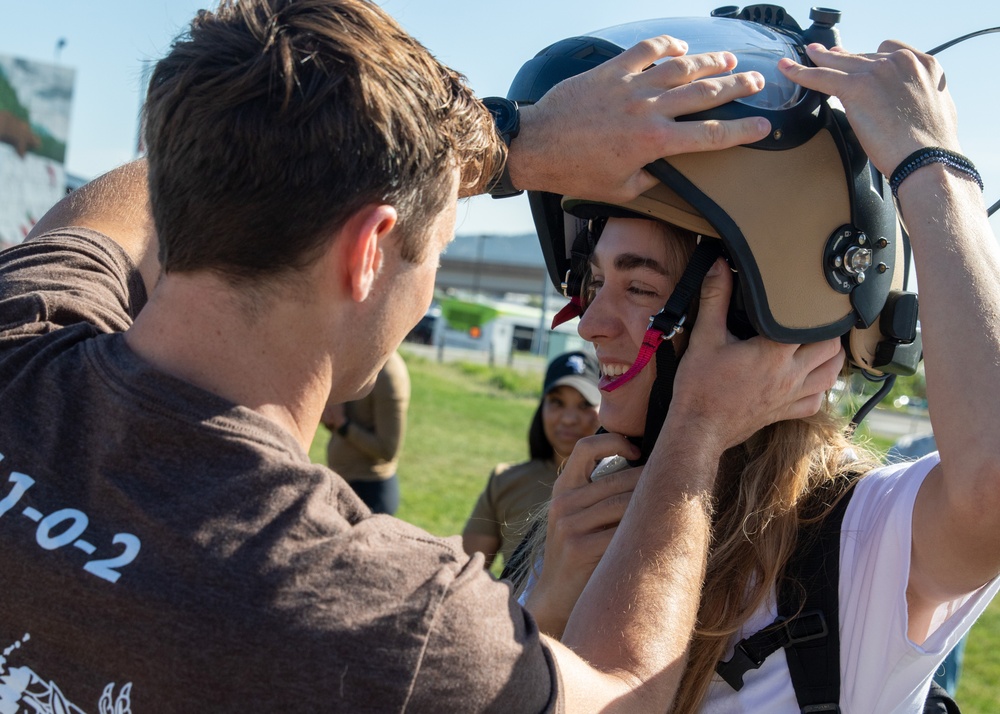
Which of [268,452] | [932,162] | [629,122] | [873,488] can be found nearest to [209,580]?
[268,452]

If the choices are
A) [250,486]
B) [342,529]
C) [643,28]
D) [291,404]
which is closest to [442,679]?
[342,529]

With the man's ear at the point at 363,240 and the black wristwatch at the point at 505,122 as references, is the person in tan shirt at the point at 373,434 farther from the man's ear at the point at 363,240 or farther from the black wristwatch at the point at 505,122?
the man's ear at the point at 363,240

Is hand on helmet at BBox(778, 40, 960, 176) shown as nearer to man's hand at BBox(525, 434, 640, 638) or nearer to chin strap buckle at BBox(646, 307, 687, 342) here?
chin strap buckle at BBox(646, 307, 687, 342)

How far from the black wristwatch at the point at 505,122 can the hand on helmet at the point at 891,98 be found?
2.39 ft

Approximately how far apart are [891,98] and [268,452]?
162 cm

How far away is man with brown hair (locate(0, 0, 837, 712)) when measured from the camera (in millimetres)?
1336

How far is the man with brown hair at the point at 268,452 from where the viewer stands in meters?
1.34

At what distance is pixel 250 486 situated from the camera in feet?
4.58

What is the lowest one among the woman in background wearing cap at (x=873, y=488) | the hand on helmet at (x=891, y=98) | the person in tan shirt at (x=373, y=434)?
the person in tan shirt at (x=373, y=434)

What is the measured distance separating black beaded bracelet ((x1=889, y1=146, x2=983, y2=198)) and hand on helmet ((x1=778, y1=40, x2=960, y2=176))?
0.02m

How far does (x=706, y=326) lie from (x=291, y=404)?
1144 millimetres

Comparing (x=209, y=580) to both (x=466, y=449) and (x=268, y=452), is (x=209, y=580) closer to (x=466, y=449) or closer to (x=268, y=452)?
(x=268, y=452)

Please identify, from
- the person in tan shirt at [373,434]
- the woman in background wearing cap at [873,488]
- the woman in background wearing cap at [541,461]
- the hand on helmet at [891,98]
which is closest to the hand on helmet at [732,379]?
the woman in background wearing cap at [873,488]

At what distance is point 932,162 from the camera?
1.93 metres
